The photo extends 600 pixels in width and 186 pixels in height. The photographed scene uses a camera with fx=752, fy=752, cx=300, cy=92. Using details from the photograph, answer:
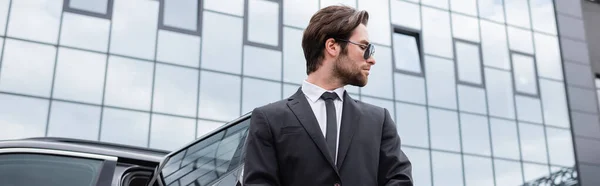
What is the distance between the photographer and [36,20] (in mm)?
18859

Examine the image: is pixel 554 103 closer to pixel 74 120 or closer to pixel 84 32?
pixel 84 32

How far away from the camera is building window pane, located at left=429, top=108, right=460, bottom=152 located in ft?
77.9

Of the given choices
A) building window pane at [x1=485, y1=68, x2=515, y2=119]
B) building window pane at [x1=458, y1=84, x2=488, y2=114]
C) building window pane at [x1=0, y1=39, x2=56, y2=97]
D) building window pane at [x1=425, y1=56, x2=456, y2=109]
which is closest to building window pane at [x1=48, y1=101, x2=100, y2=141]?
building window pane at [x1=0, y1=39, x2=56, y2=97]

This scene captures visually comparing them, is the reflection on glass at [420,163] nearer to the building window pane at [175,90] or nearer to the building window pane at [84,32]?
the building window pane at [175,90]

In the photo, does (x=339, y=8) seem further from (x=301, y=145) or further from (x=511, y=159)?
(x=511, y=159)

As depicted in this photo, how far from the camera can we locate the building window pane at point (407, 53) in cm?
2367

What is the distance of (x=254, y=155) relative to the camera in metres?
2.38

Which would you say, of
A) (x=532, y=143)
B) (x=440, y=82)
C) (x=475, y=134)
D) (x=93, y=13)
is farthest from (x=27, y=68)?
(x=532, y=143)

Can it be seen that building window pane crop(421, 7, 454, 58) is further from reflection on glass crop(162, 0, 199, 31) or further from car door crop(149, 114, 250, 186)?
car door crop(149, 114, 250, 186)

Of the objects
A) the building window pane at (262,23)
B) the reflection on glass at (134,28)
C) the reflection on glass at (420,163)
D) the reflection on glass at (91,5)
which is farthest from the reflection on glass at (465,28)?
the reflection on glass at (91,5)

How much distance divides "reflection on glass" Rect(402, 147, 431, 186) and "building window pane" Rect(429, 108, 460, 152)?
1.74 ft

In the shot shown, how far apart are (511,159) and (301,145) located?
78.0 ft

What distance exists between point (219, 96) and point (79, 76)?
3.76 metres

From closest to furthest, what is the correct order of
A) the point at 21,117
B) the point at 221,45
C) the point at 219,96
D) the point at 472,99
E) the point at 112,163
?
the point at 112,163 < the point at 21,117 < the point at 219,96 < the point at 221,45 < the point at 472,99
